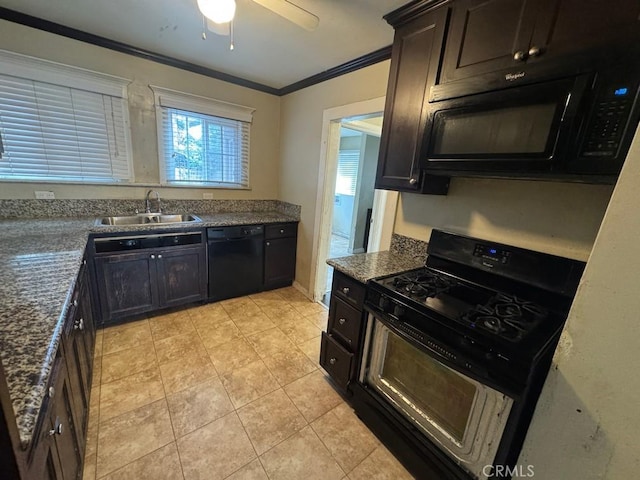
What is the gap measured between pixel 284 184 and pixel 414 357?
8.83 feet

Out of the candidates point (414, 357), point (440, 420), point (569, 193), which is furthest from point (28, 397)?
point (569, 193)

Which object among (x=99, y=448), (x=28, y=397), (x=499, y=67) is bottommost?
(x=99, y=448)

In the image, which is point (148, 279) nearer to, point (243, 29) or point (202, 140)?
point (202, 140)

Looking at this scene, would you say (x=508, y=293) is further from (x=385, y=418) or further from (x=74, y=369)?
(x=74, y=369)

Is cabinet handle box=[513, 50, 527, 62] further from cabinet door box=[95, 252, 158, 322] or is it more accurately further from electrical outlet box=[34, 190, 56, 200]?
electrical outlet box=[34, 190, 56, 200]

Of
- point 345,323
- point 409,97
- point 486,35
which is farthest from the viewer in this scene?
point 345,323

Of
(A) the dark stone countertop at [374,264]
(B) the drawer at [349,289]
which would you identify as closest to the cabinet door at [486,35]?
(A) the dark stone countertop at [374,264]

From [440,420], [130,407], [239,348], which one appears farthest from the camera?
[239,348]

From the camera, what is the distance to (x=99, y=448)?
1420 mm

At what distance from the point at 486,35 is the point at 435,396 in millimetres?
1767

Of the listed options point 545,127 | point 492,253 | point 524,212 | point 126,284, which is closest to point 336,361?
point 492,253

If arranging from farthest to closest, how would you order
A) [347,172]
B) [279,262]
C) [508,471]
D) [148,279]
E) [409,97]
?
1. [347,172]
2. [279,262]
3. [148,279]
4. [409,97]
5. [508,471]

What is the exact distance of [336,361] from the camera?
186 centimetres

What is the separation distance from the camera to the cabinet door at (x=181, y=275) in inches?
101
